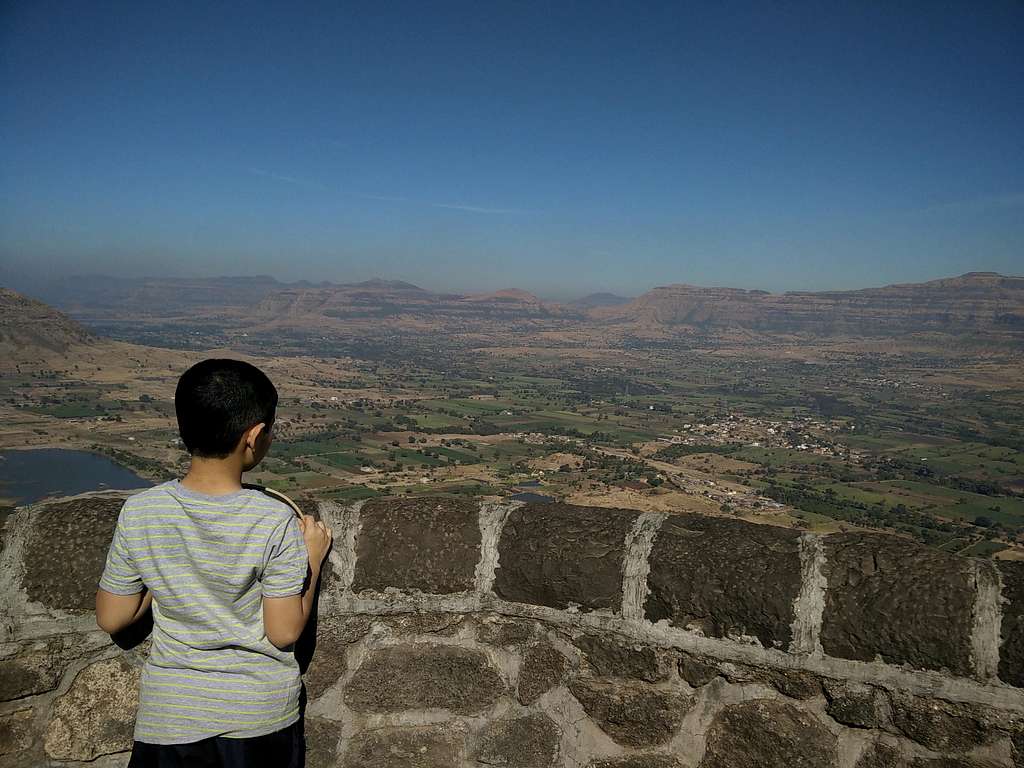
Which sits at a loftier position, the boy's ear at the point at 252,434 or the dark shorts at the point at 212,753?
the boy's ear at the point at 252,434

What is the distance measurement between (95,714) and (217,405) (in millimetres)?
1307

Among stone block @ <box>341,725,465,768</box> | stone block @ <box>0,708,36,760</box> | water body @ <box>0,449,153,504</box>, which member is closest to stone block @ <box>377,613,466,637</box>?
stone block @ <box>341,725,465,768</box>

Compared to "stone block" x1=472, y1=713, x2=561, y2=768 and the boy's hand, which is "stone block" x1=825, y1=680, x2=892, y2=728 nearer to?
"stone block" x1=472, y1=713, x2=561, y2=768

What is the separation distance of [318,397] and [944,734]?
56087mm

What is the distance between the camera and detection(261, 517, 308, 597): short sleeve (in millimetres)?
1475

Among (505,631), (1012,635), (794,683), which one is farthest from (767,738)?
(505,631)

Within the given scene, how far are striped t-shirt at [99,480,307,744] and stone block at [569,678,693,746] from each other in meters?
1.04

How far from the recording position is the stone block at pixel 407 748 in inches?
81.4

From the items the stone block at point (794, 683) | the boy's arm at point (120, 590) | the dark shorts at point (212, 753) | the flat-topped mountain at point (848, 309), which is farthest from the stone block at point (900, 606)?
the flat-topped mountain at point (848, 309)

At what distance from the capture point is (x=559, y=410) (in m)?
57.7

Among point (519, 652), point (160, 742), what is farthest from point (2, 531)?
point (519, 652)

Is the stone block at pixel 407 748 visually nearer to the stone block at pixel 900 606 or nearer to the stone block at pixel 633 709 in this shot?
the stone block at pixel 633 709

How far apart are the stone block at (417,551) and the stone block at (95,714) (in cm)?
78

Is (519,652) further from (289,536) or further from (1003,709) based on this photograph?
(1003,709)
